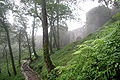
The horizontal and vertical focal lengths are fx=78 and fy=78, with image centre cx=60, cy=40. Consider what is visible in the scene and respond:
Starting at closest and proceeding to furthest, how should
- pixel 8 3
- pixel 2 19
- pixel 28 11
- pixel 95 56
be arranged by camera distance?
pixel 95 56, pixel 28 11, pixel 8 3, pixel 2 19

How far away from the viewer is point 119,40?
2.24 meters

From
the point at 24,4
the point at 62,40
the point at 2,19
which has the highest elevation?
the point at 24,4

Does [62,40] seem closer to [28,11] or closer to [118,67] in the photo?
[28,11]

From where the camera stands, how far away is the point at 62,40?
2903 centimetres

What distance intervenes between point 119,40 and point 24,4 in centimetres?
1026

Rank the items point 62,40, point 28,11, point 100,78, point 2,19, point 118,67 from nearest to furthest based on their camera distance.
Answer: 1. point 118,67
2. point 100,78
3. point 28,11
4. point 2,19
5. point 62,40

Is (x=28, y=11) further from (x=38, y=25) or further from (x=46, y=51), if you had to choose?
(x=38, y=25)

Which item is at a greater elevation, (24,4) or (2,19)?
(24,4)

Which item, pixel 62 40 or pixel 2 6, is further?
pixel 62 40

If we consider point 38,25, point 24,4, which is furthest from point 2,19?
point 38,25

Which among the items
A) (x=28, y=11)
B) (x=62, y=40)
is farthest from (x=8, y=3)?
(x=62, y=40)

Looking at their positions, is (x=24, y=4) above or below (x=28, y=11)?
above

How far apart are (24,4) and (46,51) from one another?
6.92 metres

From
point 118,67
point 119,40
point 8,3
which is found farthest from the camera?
point 8,3
